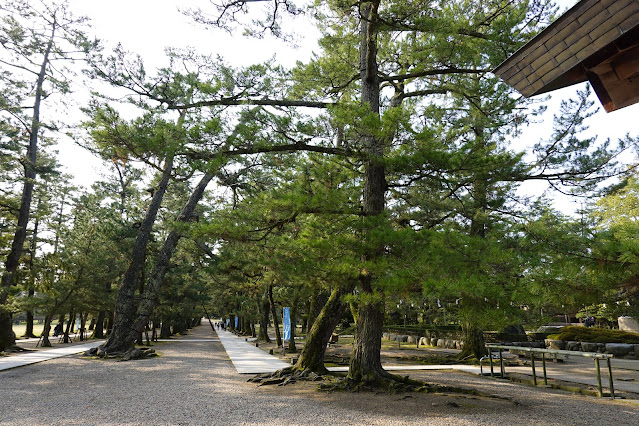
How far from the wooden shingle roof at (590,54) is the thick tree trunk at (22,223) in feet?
53.6

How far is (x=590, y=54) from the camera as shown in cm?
291

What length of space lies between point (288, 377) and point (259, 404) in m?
2.31

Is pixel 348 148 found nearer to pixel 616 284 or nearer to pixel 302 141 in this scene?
pixel 302 141

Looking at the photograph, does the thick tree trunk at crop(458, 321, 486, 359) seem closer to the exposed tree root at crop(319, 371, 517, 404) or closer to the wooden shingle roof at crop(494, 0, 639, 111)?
the exposed tree root at crop(319, 371, 517, 404)

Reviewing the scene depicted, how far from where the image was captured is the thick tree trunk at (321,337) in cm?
865

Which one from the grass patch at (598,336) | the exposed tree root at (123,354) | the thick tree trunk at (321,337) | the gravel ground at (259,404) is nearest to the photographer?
the gravel ground at (259,404)

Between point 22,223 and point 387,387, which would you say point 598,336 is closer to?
point 387,387

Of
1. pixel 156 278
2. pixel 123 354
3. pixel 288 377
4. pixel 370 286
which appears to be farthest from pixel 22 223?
pixel 370 286

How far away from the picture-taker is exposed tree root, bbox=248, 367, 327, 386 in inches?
322

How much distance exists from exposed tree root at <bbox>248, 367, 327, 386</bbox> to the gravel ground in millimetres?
301

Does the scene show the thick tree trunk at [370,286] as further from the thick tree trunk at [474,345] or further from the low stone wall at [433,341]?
the low stone wall at [433,341]

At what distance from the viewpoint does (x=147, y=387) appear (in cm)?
770

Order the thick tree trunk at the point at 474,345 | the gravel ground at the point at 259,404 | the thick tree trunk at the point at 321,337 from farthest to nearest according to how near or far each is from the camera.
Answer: the thick tree trunk at the point at 474,345 → the thick tree trunk at the point at 321,337 → the gravel ground at the point at 259,404

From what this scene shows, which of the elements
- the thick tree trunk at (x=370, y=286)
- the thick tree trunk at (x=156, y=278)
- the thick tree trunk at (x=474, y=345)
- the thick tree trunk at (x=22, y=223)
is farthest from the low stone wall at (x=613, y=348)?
the thick tree trunk at (x=22, y=223)
